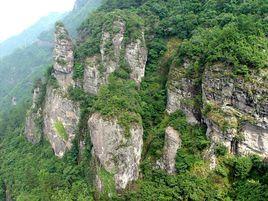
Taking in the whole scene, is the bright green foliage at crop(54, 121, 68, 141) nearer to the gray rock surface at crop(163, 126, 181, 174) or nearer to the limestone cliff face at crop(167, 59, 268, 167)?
the gray rock surface at crop(163, 126, 181, 174)

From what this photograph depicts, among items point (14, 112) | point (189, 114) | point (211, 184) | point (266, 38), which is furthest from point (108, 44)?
point (14, 112)

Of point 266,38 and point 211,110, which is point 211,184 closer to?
point 211,110

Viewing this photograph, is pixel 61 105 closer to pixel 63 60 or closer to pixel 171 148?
pixel 63 60

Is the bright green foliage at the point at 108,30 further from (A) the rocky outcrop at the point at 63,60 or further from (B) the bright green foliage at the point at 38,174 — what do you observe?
(B) the bright green foliage at the point at 38,174

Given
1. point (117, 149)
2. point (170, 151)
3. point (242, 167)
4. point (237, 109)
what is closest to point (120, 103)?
point (117, 149)

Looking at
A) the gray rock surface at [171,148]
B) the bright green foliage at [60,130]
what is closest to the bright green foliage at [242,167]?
the gray rock surface at [171,148]

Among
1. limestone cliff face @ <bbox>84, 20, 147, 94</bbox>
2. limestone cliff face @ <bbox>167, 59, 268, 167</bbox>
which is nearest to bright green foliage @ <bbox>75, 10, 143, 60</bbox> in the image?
limestone cliff face @ <bbox>84, 20, 147, 94</bbox>
